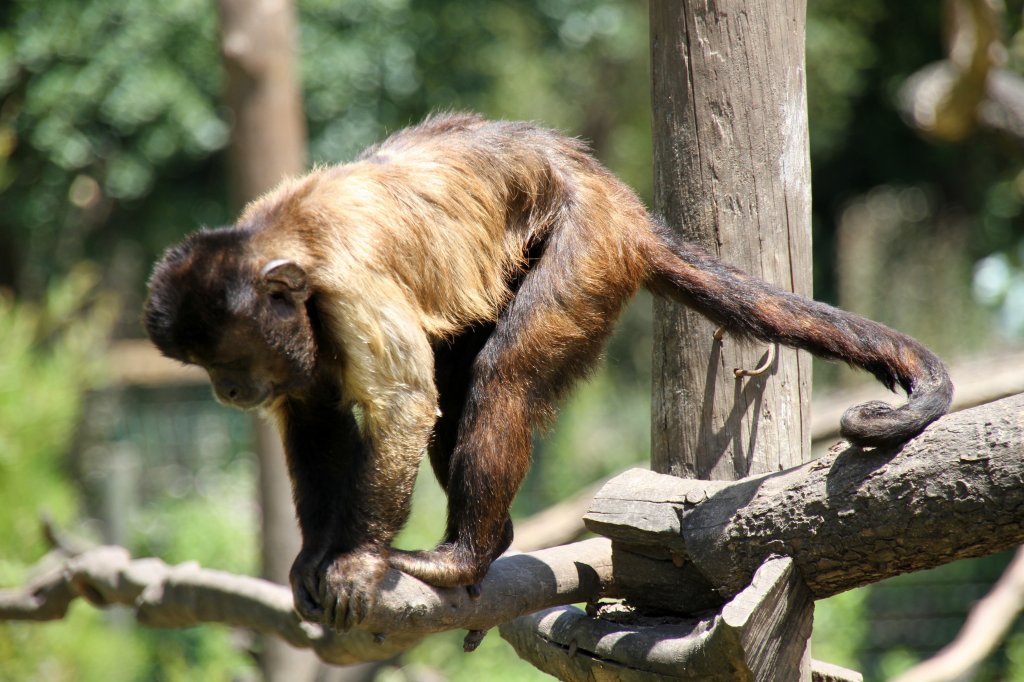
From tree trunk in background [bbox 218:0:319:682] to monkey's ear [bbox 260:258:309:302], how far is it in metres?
3.70

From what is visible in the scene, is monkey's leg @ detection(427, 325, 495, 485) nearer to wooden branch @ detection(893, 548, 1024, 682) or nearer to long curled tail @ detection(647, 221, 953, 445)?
long curled tail @ detection(647, 221, 953, 445)

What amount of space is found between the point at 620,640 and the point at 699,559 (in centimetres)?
39

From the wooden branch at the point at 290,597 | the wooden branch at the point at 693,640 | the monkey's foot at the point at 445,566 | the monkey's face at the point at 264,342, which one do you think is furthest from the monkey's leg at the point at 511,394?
the monkey's face at the point at 264,342

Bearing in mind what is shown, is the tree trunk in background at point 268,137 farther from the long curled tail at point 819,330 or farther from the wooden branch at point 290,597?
the long curled tail at point 819,330

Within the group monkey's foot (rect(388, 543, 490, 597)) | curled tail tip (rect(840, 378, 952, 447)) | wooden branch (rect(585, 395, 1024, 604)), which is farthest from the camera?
monkey's foot (rect(388, 543, 490, 597))

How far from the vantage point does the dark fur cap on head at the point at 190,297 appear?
336 centimetres

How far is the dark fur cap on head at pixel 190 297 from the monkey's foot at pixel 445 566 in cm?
97

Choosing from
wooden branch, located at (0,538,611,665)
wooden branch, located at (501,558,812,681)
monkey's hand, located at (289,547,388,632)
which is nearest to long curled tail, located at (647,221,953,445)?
wooden branch, located at (501,558,812,681)

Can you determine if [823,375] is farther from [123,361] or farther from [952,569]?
[123,361]

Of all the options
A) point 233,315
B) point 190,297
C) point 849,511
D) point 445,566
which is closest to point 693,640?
point 849,511

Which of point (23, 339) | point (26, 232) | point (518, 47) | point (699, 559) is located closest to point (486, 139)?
point (699, 559)

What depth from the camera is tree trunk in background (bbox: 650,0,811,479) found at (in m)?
3.55

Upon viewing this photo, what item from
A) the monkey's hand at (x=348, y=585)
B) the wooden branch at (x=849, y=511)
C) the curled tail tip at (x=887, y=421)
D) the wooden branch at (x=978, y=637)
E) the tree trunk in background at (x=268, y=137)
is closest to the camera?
the wooden branch at (x=849, y=511)

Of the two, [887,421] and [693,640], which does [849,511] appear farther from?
[693,640]
